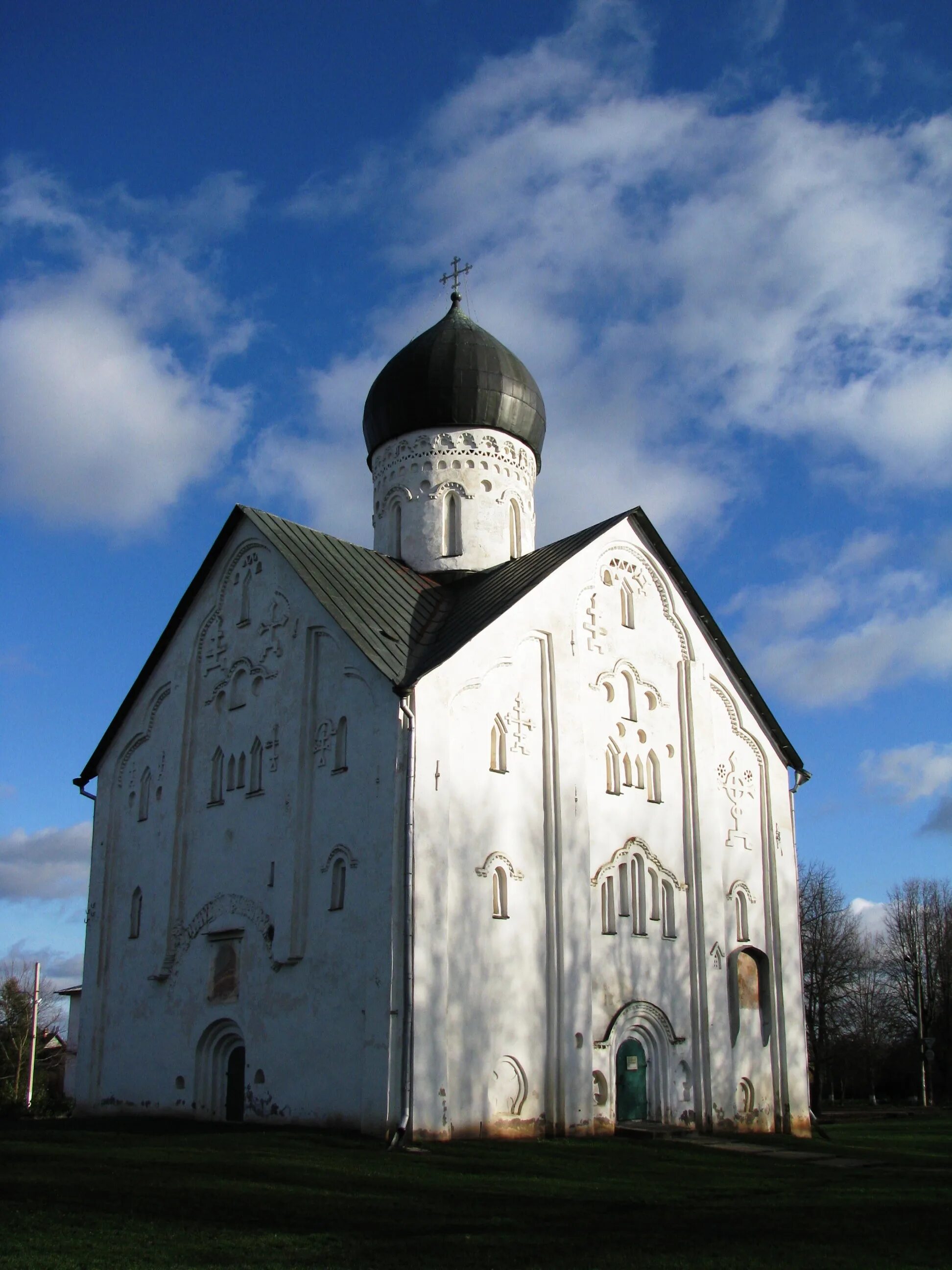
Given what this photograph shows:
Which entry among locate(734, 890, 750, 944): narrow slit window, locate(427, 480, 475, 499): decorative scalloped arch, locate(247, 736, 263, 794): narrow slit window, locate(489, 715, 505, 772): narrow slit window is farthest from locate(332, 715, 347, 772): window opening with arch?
locate(734, 890, 750, 944): narrow slit window

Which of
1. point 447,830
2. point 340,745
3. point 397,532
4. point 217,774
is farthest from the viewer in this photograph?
point 397,532

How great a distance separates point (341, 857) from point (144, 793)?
229 inches

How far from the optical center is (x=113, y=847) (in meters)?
20.5

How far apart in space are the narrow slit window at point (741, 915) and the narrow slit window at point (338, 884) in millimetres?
7203

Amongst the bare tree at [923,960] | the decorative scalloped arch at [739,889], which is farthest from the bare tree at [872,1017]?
the decorative scalloped arch at [739,889]

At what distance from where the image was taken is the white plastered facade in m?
15.0

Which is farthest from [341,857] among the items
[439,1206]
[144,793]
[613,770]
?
[439,1206]

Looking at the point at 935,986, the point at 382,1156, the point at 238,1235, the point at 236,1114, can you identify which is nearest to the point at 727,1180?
the point at 382,1156

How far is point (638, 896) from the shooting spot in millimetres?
17875

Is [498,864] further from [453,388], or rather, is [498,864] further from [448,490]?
[453,388]

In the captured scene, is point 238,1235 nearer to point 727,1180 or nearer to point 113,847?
point 727,1180

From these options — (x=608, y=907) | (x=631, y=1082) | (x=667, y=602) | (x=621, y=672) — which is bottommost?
(x=631, y=1082)

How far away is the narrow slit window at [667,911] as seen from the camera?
1816cm

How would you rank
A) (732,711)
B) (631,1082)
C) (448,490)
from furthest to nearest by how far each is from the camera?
(448,490) < (732,711) < (631,1082)
